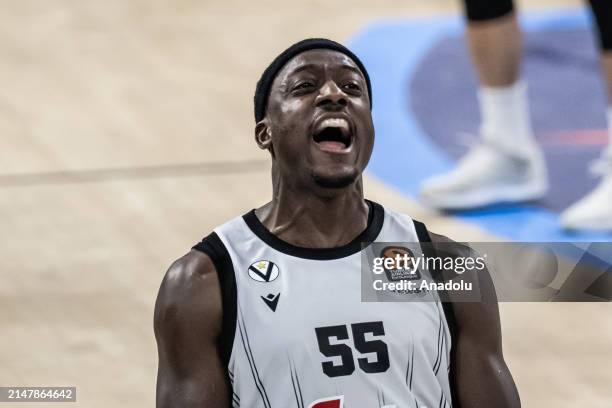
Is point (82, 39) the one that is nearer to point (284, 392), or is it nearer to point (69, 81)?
point (69, 81)

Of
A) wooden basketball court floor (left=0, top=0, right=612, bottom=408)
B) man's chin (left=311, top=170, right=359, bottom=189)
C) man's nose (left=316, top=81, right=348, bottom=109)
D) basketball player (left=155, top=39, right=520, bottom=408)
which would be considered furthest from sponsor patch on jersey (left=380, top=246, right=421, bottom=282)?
wooden basketball court floor (left=0, top=0, right=612, bottom=408)

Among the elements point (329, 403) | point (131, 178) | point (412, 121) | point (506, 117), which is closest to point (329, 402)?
point (329, 403)

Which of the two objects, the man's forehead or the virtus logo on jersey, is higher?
the man's forehead

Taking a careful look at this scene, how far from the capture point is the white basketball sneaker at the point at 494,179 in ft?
15.9

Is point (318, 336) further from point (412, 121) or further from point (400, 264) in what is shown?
point (412, 121)

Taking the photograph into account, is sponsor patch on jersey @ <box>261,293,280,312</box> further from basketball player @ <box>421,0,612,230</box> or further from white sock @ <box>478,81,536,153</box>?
white sock @ <box>478,81,536,153</box>

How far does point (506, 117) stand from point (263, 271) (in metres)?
2.60

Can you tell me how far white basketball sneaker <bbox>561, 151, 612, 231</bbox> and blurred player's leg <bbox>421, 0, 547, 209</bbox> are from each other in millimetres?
294

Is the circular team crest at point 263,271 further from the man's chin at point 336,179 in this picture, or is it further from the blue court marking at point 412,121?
the blue court marking at point 412,121

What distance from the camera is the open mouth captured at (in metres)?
2.37

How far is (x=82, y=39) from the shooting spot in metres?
6.44

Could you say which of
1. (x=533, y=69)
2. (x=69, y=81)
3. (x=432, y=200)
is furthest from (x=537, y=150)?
(x=69, y=81)

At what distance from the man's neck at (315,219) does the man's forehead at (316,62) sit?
0.22 m

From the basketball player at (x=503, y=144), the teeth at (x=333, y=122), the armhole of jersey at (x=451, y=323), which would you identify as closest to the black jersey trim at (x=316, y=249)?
the armhole of jersey at (x=451, y=323)
